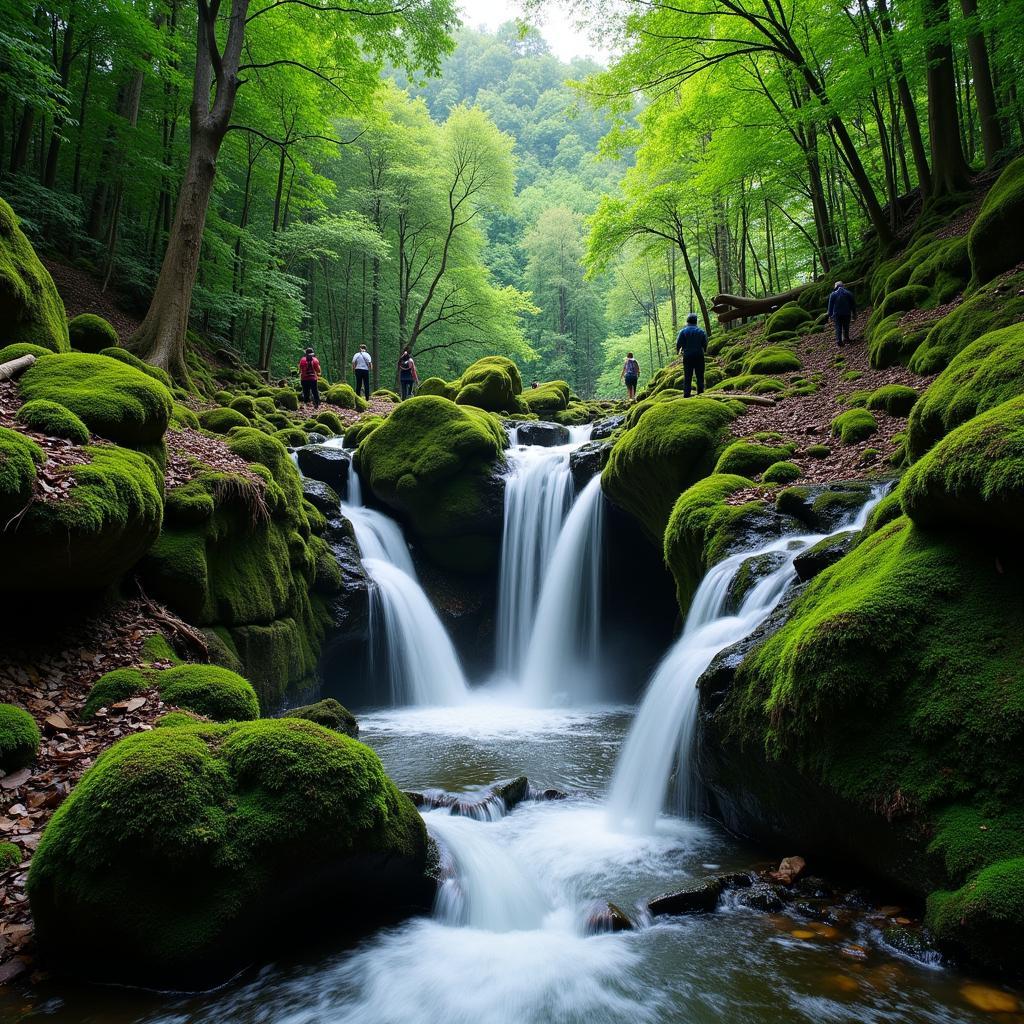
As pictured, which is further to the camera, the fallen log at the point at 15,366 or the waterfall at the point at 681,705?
the fallen log at the point at 15,366

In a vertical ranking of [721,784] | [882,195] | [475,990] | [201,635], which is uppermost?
[882,195]

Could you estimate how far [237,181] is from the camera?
74.4 ft

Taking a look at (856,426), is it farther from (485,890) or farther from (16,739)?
(16,739)

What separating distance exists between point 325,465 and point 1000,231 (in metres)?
12.2

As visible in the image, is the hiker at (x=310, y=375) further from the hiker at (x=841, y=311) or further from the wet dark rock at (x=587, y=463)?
the hiker at (x=841, y=311)

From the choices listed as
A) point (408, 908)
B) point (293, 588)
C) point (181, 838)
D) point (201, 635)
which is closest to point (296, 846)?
point (181, 838)

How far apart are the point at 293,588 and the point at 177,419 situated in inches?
120

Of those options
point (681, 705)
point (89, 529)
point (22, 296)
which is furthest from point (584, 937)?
point (22, 296)

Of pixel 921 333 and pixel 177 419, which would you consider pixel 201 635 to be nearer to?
pixel 177 419

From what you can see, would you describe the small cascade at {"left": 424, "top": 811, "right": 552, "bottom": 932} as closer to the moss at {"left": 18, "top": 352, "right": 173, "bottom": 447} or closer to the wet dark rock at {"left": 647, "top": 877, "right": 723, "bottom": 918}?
the wet dark rock at {"left": 647, "top": 877, "right": 723, "bottom": 918}

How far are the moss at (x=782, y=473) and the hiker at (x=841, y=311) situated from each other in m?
6.57

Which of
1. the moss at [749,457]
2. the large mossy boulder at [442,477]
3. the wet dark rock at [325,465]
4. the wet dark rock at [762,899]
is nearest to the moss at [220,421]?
the wet dark rock at [325,465]

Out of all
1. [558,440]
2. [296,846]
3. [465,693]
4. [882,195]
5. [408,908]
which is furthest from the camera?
[882,195]

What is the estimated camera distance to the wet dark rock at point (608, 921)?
145 inches
